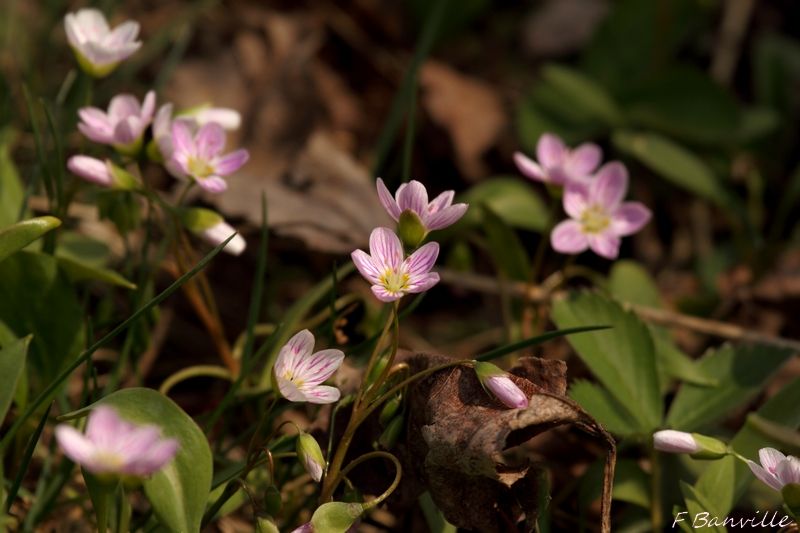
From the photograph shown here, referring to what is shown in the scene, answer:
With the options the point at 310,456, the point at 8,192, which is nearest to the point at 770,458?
the point at 310,456

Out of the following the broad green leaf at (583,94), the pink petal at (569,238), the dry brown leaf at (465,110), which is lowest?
the dry brown leaf at (465,110)

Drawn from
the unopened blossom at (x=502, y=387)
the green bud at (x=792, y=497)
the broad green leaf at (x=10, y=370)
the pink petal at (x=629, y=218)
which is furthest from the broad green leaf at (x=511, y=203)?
the broad green leaf at (x=10, y=370)

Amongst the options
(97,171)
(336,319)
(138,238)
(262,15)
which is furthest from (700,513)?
(262,15)

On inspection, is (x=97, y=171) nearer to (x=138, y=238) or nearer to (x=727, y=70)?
(x=138, y=238)

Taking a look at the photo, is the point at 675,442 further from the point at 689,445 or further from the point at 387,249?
the point at 387,249

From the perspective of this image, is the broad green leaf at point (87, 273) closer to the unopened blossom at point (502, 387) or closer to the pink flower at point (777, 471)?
the unopened blossom at point (502, 387)

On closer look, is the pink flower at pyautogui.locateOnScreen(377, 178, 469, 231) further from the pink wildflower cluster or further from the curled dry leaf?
the pink wildflower cluster

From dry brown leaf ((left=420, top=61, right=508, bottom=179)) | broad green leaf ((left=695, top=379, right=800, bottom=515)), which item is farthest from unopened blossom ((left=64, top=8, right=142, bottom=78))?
dry brown leaf ((left=420, top=61, right=508, bottom=179))
